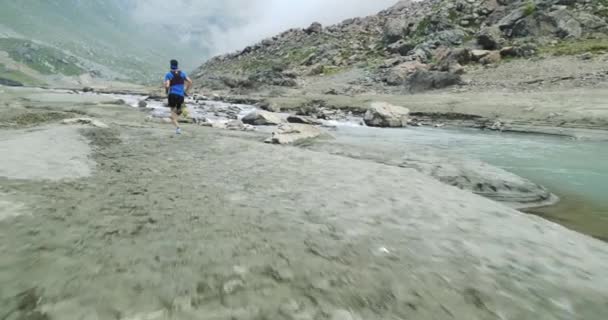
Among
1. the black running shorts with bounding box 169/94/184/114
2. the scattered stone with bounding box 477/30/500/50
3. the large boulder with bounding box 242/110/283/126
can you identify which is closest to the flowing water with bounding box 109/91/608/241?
the large boulder with bounding box 242/110/283/126

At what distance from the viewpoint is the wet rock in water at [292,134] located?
9.27 metres

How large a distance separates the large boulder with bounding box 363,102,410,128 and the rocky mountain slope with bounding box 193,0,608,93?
47.1ft

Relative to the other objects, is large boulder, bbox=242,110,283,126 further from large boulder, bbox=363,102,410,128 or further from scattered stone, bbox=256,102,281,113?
scattered stone, bbox=256,102,281,113

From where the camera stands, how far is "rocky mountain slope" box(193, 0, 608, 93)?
3481cm

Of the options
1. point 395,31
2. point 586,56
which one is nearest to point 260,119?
point 586,56

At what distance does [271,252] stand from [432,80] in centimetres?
3133

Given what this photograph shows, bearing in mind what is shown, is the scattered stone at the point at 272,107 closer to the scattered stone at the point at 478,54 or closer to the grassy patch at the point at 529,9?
the scattered stone at the point at 478,54

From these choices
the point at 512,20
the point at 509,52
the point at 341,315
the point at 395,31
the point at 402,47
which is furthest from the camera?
the point at 395,31

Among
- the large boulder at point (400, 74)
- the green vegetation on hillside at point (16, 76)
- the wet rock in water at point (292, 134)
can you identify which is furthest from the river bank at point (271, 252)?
the green vegetation on hillside at point (16, 76)

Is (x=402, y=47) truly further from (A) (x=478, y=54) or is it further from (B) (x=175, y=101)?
(B) (x=175, y=101)

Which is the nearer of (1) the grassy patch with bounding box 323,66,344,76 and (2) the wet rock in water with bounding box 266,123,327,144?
(2) the wet rock in water with bounding box 266,123,327,144

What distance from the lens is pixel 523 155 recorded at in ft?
33.4

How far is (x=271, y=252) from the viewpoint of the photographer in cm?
258

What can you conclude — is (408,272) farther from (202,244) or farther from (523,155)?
(523,155)
